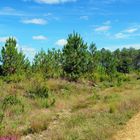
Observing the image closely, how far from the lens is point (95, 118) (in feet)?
46.9

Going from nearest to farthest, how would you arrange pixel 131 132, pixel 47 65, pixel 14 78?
pixel 131 132 → pixel 14 78 → pixel 47 65

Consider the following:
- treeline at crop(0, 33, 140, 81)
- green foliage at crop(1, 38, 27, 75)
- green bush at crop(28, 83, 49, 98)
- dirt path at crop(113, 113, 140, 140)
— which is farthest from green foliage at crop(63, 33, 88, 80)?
dirt path at crop(113, 113, 140, 140)

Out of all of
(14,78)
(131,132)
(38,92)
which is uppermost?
(14,78)

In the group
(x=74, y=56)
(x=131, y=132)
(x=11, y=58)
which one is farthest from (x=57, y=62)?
(x=131, y=132)

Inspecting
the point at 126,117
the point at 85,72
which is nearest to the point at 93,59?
the point at 85,72

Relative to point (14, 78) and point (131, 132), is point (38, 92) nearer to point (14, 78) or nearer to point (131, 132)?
point (14, 78)

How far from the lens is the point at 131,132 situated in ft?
39.7

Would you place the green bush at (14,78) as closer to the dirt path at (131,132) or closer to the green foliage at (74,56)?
the green foliage at (74,56)

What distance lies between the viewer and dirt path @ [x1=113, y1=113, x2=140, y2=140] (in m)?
11.4

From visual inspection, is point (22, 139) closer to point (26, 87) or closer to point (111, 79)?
point (26, 87)

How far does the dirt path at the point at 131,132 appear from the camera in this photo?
37.4 ft

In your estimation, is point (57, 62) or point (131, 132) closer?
point (131, 132)

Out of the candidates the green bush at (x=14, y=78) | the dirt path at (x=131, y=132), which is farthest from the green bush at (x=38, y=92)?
the dirt path at (x=131, y=132)

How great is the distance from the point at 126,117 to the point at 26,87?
16.6m
